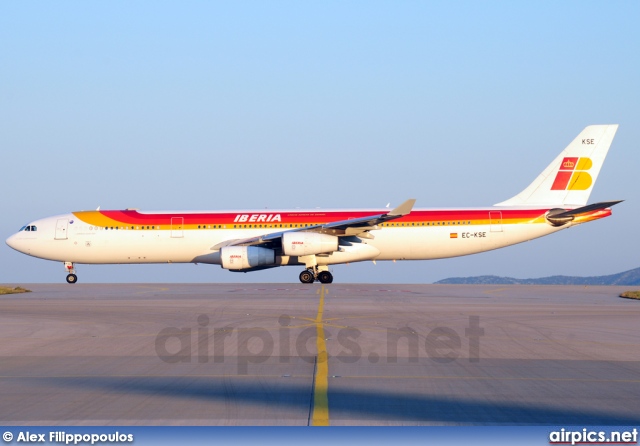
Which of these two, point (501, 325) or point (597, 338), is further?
point (501, 325)

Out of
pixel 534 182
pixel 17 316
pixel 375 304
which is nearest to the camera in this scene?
pixel 17 316

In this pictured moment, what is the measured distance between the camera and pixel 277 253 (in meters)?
40.3

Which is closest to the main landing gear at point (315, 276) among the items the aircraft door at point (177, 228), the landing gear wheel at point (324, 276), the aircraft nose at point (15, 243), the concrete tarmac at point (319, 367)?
the landing gear wheel at point (324, 276)

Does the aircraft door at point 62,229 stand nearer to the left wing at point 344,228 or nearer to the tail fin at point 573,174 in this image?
the left wing at point 344,228

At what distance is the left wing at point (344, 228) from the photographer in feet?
125

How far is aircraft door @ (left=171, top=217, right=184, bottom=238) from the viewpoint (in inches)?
1644

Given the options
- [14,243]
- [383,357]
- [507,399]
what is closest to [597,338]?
[383,357]

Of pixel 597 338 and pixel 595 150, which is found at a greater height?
pixel 595 150

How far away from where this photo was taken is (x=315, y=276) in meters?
41.7

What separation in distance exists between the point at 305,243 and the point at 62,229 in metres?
13.1

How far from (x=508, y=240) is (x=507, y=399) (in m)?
33.3

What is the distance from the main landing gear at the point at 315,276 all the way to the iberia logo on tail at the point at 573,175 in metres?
12.2

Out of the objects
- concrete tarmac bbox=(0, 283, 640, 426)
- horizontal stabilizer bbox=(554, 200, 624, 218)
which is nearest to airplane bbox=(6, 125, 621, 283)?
horizontal stabilizer bbox=(554, 200, 624, 218)

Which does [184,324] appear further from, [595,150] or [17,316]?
[595,150]
